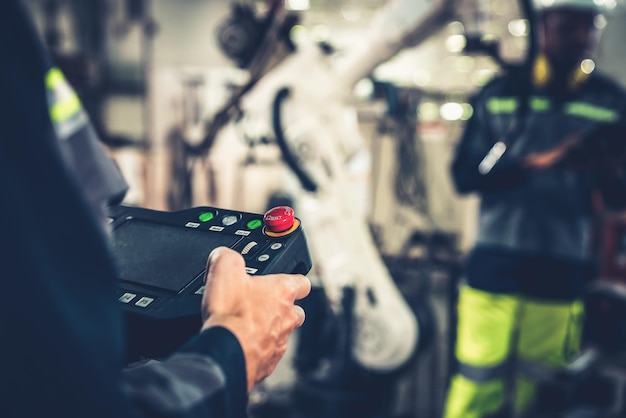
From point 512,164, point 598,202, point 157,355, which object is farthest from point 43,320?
point 598,202

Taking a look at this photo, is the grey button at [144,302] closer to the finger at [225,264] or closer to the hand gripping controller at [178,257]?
the hand gripping controller at [178,257]

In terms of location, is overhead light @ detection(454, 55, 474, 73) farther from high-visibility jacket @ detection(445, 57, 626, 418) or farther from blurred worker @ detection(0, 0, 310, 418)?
blurred worker @ detection(0, 0, 310, 418)

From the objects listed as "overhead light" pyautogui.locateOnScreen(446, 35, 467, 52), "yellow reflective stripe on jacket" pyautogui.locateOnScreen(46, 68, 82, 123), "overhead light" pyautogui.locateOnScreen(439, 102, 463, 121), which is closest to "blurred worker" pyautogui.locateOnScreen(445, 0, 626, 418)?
"overhead light" pyautogui.locateOnScreen(439, 102, 463, 121)

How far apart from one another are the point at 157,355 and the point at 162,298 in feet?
0.26

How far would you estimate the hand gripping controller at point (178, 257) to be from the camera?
738 mm

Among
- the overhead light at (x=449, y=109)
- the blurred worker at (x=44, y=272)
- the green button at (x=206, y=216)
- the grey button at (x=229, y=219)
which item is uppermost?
the blurred worker at (x=44, y=272)

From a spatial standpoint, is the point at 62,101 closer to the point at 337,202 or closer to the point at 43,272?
the point at 43,272

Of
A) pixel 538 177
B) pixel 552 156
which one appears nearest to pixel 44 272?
pixel 552 156

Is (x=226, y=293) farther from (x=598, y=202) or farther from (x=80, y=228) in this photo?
(x=598, y=202)

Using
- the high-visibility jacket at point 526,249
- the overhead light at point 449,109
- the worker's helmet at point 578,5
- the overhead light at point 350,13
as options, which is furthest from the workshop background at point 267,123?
the overhead light at point 350,13

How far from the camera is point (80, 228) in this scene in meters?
0.46

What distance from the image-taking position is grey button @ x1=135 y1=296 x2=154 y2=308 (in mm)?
751

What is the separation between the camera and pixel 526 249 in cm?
226

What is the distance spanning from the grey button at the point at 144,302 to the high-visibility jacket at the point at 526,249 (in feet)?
5.62
